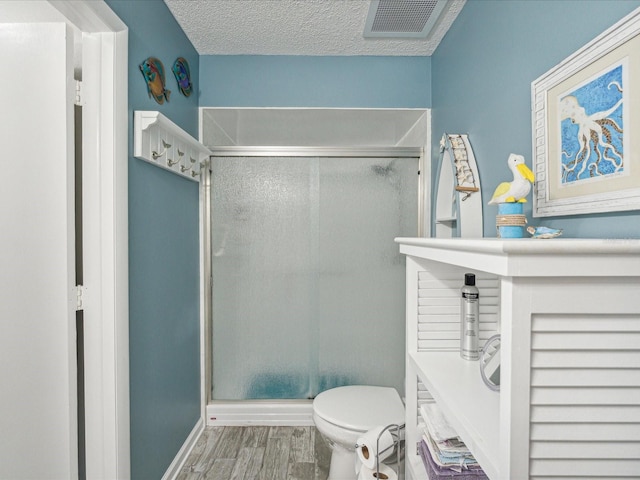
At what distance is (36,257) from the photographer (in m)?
1.28

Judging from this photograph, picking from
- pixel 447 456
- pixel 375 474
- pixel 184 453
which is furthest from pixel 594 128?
pixel 184 453

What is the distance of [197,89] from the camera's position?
7.78 ft

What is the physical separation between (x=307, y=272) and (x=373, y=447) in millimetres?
1216

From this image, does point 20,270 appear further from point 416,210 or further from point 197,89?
point 416,210

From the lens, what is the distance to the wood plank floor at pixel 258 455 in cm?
194

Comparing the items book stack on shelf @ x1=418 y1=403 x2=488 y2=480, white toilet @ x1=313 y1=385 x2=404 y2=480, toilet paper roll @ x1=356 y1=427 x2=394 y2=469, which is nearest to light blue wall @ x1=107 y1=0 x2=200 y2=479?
white toilet @ x1=313 y1=385 x2=404 y2=480

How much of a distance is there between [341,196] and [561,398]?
1.95 metres

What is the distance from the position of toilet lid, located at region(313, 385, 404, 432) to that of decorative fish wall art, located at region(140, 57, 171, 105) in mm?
1656

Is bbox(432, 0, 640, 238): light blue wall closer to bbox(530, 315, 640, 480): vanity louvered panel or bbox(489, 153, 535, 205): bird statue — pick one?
bbox(489, 153, 535, 205): bird statue

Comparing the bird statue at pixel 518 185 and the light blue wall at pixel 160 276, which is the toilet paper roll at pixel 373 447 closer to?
the light blue wall at pixel 160 276

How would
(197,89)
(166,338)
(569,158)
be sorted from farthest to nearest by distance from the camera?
(197,89), (166,338), (569,158)

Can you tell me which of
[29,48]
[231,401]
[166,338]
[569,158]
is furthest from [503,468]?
[231,401]

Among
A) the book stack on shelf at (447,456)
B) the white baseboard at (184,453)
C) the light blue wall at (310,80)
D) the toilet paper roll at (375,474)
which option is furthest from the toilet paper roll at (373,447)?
the light blue wall at (310,80)

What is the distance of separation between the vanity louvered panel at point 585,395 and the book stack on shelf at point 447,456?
0.53m
